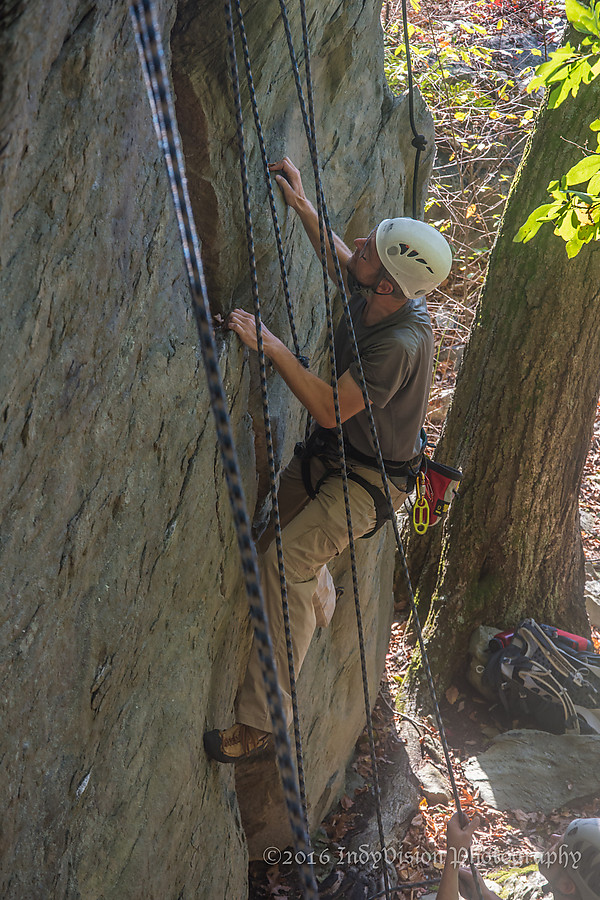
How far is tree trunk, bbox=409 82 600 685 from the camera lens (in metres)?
5.71

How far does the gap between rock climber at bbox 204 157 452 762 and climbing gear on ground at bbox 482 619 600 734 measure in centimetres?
271

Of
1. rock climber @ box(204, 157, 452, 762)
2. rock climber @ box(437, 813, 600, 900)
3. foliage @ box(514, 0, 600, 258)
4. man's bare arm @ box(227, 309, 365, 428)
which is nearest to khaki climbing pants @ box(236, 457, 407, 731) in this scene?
rock climber @ box(204, 157, 452, 762)

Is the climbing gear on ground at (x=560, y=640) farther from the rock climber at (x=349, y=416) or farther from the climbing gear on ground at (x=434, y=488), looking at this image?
the rock climber at (x=349, y=416)

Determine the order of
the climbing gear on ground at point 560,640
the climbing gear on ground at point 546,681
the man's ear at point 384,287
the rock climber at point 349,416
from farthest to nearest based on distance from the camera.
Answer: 1. the climbing gear on ground at point 560,640
2. the climbing gear on ground at point 546,681
3. the man's ear at point 384,287
4. the rock climber at point 349,416

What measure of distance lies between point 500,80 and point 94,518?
1003cm

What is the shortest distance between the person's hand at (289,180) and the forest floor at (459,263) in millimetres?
3821

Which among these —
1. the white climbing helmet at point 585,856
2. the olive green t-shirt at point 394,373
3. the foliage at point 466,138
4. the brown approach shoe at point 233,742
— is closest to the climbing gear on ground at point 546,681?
the white climbing helmet at point 585,856

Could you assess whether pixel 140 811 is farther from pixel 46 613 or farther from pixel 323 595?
pixel 323 595

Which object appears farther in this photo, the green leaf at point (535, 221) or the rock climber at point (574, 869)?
the rock climber at point (574, 869)

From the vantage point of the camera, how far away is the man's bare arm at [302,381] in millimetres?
2943

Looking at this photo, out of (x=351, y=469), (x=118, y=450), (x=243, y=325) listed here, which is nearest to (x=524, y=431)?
(x=351, y=469)

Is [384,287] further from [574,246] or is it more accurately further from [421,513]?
[421,513]

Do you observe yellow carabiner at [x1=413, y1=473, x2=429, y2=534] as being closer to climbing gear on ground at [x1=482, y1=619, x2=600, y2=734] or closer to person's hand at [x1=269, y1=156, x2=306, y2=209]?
person's hand at [x1=269, y1=156, x2=306, y2=209]

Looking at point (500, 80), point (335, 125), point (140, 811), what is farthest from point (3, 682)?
point (500, 80)
